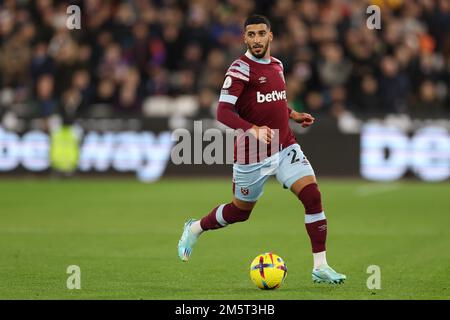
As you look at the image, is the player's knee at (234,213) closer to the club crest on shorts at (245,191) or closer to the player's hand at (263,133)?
the club crest on shorts at (245,191)

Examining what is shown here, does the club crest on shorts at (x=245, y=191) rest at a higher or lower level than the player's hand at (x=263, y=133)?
lower

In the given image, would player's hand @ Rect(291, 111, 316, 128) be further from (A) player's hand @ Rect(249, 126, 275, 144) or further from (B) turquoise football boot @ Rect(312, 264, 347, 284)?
(B) turquoise football boot @ Rect(312, 264, 347, 284)

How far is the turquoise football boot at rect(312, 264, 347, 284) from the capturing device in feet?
29.2

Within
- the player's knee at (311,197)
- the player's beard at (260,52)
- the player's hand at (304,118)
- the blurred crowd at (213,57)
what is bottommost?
the player's knee at (311,197)

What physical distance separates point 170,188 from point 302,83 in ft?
13.2

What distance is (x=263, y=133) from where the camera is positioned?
8.74 meters

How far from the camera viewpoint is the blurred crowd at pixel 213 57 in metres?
21.5

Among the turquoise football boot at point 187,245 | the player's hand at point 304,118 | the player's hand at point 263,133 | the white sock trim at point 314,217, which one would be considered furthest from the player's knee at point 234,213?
the player's hand at point 263,133

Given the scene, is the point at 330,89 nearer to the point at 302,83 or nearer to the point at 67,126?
the point at 302,83

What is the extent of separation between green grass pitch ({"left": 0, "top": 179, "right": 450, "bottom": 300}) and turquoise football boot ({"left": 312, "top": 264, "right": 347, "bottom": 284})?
82 millimetres

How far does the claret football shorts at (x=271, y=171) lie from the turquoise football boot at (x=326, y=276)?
0.79m

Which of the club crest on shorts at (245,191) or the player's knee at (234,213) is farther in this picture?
the player's knee at (234,213)

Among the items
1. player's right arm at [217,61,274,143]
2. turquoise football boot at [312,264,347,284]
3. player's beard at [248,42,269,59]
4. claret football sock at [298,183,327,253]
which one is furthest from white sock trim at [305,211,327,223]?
player's beard at [248,42,269,59]
